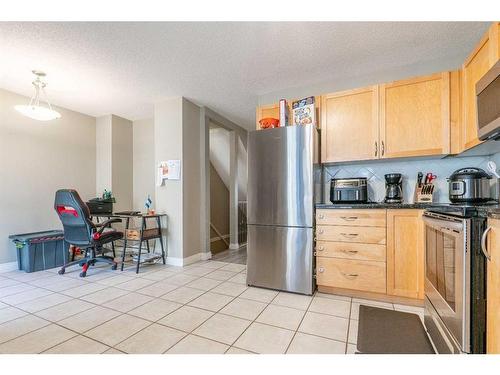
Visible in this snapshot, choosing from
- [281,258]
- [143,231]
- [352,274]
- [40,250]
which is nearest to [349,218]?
[352,274]

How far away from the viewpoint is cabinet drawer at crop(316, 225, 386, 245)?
6.86ft

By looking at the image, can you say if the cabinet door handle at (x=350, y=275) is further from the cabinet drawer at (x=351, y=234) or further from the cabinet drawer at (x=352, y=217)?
the cabinet drawer at (x=352, y=217)

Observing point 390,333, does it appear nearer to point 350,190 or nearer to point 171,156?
point 350,190

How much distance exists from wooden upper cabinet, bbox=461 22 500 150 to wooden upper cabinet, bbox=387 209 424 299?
73 centimetres

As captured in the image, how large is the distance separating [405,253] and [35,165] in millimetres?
4776

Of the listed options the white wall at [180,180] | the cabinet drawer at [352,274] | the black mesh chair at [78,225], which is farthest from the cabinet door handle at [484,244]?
the black mesh chair at [78,225]

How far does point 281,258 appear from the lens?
7.73 ft

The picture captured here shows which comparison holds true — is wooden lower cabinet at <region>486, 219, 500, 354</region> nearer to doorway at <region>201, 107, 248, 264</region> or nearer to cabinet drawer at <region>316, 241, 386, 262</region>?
cabinet drawer at <region>316, 241, 386, 262</region>

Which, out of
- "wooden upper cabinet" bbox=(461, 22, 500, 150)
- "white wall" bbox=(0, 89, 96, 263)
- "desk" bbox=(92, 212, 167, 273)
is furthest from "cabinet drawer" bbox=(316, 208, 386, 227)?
"white wall" bbox=(0, 89, 96, 263)

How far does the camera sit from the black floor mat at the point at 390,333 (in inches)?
56.6

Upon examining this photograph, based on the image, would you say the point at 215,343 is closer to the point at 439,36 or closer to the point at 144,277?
the point at 144,277
